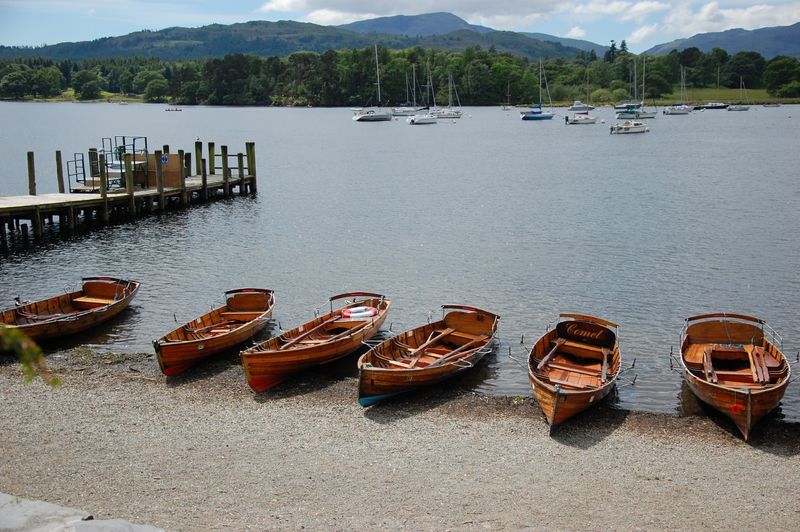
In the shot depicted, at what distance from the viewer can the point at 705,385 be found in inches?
707

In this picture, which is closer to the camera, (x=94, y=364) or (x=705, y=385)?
(x=705, y=385)

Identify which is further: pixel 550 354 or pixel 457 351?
pixel 457 351

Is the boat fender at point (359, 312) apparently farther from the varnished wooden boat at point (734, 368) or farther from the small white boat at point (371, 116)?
the small white boat at point (371, 116)

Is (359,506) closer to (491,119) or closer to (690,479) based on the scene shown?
(690,479)

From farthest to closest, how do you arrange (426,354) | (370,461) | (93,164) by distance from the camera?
(93,164) < (426,354) < (370,461)

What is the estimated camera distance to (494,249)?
38844 millimetres

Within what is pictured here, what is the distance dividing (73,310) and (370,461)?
48.1ft

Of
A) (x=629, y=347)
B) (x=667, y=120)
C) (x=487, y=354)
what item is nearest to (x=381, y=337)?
(x=487, y=354)

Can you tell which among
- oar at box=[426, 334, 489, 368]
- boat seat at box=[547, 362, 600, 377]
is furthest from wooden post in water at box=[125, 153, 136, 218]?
boat seat at box=[547, 362, 600, 377]

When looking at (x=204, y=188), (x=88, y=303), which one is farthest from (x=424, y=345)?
(x=204, y=188)

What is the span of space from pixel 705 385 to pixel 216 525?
11257mm

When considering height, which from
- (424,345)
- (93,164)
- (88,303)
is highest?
(93,164)

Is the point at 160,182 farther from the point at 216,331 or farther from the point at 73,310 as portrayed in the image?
the point at 216,331

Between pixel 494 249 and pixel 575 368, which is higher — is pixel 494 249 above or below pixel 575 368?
above
